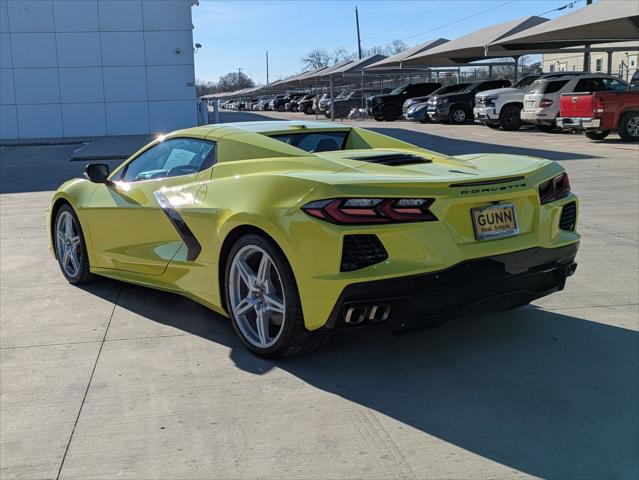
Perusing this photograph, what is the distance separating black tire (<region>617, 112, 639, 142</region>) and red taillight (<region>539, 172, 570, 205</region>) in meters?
16.1

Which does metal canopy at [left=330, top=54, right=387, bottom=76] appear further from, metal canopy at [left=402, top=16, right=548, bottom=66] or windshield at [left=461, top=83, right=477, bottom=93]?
windshield at [left=461, top=83, right=477, bottom=93]

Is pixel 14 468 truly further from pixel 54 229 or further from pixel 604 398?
pixel 54 229

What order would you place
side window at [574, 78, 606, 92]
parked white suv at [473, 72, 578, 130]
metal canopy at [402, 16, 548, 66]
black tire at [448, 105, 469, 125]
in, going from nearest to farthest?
side window at [574, 78, 606, 92] < parked white suv at [473, 72, 578, 130] < black tire at [448, 105, 469, 125] < metal canopy at [402, 16, 548, 66]

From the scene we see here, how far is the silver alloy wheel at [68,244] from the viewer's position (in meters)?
5.75

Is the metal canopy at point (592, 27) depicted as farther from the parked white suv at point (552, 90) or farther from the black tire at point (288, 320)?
the black tire at point (288, 320)

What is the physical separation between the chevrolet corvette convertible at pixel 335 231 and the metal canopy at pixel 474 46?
28354 mm

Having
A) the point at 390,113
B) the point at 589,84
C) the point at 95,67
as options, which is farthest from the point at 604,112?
the point at 95,67

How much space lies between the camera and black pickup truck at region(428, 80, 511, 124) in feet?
98.2

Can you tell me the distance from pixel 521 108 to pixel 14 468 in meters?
24.7

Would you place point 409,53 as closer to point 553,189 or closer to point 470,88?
point 470,88

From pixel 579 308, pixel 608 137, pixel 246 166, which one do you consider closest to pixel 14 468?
pixel 246 166

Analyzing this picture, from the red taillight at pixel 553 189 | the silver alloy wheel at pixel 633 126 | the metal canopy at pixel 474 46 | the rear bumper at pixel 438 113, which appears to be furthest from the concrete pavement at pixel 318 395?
the metal canopy at pixel 474 46

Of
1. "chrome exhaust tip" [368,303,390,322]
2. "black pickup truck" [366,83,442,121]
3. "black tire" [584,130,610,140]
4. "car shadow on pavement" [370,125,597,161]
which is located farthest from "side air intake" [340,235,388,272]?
"black pickup truck" [366,83,442,121]

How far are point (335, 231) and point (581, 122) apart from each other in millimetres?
17115
